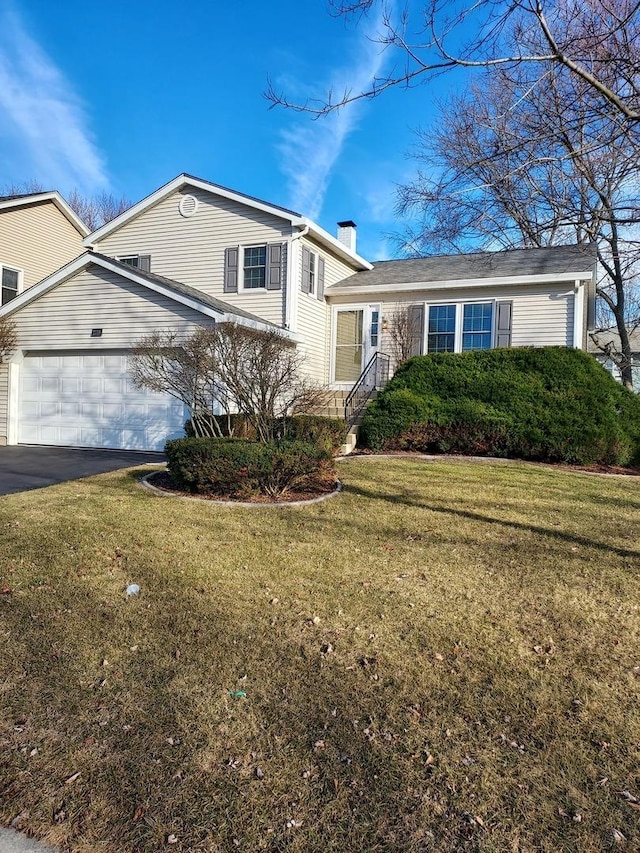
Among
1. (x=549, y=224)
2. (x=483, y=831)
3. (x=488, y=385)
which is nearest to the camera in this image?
(x=483, y=831)

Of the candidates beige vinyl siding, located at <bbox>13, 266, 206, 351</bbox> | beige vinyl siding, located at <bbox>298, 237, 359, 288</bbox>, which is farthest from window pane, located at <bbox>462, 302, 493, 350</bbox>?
beige vinyl siding, located at <bbox>13, 266, 206, 351</bbox>

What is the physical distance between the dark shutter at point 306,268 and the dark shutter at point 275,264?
68cm

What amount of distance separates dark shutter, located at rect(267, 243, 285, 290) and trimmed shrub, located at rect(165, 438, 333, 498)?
7620 mm

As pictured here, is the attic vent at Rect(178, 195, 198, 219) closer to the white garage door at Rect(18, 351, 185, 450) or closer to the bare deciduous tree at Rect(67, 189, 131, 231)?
the white garage door at Rect(18, 351, 185, 450)

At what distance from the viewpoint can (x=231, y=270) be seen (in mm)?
14773

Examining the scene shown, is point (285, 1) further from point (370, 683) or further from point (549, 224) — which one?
point (370, 683)

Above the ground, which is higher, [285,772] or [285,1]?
[285,1]

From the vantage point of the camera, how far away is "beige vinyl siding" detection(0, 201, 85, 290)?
17.3 metres

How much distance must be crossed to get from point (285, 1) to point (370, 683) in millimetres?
7927

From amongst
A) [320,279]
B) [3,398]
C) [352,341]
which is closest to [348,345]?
[352,341]

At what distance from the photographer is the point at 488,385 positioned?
11562mm

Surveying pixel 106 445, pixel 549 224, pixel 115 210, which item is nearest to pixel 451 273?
pixel 549 224

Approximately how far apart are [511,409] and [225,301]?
7885 mm

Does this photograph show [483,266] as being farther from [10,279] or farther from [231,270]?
[10,279]
